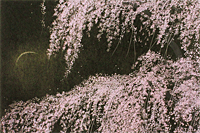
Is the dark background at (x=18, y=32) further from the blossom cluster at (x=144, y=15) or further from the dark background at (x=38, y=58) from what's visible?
the blossom cluster at (x=144, y=15)

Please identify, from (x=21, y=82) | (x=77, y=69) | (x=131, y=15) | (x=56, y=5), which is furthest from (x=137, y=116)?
(x=56, y=5)

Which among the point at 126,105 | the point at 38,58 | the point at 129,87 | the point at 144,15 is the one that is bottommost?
the point at 126,105

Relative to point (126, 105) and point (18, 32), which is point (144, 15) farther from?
point (18, 32)

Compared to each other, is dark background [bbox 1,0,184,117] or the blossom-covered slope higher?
dark background [bbox 1,0,184,117]

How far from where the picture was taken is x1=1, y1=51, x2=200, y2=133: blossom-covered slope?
1285 mm

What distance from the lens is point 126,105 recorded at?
4.27ft

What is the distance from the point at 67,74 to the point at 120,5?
0.71m

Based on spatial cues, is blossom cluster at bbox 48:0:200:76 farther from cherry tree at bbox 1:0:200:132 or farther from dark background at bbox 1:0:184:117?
dark background at bbox 1:0:184:117

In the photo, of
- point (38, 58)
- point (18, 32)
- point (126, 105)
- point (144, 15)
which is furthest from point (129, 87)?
point (18, 32)

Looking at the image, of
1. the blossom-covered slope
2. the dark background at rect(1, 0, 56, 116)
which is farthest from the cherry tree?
the dark background at rect(1, 0, 56, 116)

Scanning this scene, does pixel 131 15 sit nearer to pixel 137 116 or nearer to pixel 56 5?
pixel 56 5

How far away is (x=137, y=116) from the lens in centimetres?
130

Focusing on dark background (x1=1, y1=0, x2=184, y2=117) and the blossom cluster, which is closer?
the blossom cluster

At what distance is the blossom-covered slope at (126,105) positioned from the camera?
129 cm
